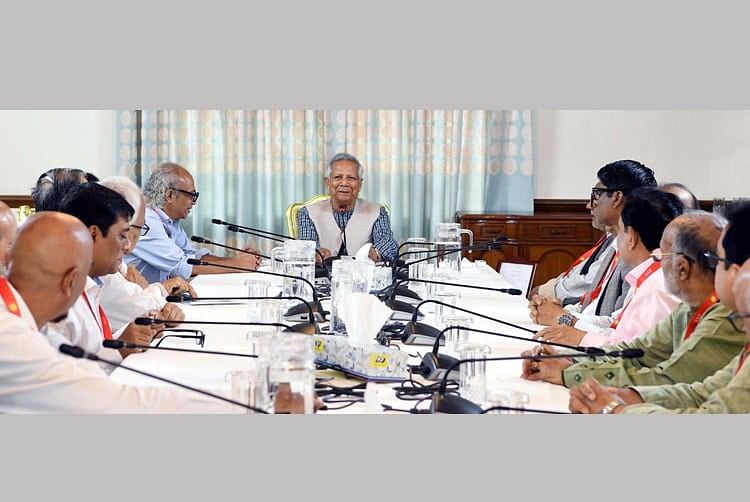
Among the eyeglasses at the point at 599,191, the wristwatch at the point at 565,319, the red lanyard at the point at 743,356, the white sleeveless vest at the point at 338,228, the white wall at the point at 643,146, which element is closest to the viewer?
the red lanyard at the point at 743,356

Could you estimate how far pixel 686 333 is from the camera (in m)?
2.47

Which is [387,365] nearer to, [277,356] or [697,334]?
[277,356]

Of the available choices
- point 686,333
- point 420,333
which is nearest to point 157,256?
point 420,333

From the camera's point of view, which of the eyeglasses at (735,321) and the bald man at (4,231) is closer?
the eyeglasses at (735,321)

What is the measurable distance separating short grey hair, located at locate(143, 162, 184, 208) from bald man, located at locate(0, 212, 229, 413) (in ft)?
9.35

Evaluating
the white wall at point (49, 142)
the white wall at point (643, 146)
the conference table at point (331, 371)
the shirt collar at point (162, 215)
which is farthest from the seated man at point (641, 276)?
the white wall at point (49, 142)

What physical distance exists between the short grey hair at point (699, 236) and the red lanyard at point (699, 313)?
0.07 meters

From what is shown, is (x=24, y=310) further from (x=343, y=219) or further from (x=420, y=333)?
(x=343, y=219)

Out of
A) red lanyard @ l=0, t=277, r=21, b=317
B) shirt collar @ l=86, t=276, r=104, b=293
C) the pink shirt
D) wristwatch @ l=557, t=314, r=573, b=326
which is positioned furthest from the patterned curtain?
red lanyard @ l=0, t=277, r=21, b=317

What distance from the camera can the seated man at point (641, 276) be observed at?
282cm

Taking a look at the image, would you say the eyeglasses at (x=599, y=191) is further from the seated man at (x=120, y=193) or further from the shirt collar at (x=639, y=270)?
the seated man at (x=120, y=193)

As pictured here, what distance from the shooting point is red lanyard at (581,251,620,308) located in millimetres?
3629

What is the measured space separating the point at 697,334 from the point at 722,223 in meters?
0.28

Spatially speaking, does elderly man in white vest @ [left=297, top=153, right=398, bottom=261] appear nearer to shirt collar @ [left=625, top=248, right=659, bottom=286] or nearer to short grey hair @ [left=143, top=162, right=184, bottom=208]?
short grey hair @ [left=143, top=162, right=184, bottom=208]
